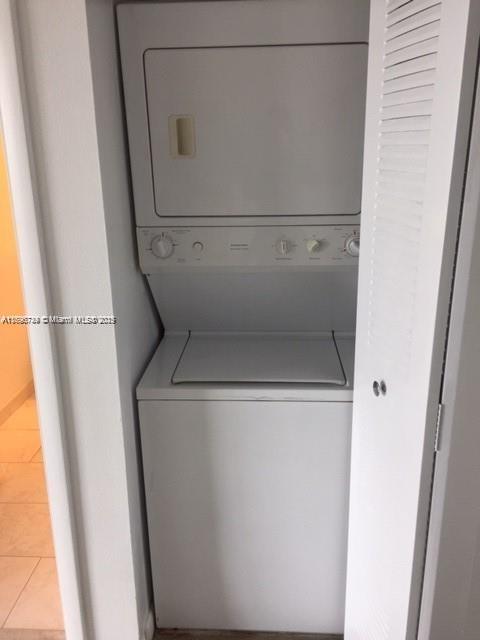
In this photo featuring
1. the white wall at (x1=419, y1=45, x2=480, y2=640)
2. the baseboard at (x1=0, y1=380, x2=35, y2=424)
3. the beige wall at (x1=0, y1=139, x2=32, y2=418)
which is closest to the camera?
the white wall at (x1=419, y1=45, x2=480, y2=640)

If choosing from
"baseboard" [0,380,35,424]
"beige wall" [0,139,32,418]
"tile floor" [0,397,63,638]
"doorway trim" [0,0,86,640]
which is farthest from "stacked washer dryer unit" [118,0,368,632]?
"baseboard" [0,380,35,424]

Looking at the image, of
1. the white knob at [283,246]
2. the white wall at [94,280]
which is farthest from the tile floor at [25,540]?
the white knob at [283,246]

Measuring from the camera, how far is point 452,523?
1030 mm

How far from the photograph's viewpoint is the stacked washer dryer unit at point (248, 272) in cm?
154

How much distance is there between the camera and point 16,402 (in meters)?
3.39

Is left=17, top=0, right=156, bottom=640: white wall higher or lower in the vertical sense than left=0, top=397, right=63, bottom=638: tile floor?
higher

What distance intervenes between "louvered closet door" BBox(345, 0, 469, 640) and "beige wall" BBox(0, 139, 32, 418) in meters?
2.30

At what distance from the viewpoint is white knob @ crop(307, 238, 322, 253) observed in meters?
1.68

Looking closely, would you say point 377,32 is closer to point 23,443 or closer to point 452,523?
point 452,523

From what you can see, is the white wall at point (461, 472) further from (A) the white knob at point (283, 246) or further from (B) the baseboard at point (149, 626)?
(B) the baseboard at point (149, 626)

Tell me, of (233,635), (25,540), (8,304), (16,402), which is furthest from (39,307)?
(16,402)

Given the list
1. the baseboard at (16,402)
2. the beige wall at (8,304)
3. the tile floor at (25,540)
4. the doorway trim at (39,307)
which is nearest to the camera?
the doorway trim at (39,307)

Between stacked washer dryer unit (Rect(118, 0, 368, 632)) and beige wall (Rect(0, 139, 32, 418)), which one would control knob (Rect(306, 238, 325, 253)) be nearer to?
stacked washer dryer unit (Rect(118, 0, 368, 632))

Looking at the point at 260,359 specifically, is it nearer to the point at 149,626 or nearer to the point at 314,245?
the point at 314,245
